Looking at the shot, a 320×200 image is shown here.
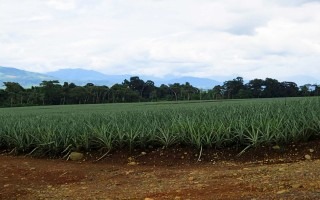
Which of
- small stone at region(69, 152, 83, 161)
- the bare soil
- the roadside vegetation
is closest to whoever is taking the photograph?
the bare soil

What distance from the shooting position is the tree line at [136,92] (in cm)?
4291

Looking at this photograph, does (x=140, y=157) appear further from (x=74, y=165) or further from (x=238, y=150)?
(x=238, y=150)

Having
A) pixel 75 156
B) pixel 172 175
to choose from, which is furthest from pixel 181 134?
pixel 75 156

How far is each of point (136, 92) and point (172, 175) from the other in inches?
1798

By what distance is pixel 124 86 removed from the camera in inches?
2024

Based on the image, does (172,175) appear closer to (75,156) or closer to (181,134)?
(181,134)

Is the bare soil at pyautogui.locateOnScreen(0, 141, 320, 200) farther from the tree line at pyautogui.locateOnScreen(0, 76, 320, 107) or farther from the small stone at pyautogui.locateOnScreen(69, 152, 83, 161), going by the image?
the tree line at pyautogui.locateOnScreen(0, 76, 320, 107)

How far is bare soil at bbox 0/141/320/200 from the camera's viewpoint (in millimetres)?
3482

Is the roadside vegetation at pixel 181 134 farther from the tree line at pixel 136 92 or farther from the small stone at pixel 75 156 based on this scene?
the tree line at pixel 136 92

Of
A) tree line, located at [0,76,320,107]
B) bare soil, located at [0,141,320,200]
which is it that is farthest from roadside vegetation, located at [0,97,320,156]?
tree line, located at [0,76,320,107]

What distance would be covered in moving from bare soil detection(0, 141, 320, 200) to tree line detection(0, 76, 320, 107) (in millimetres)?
37227

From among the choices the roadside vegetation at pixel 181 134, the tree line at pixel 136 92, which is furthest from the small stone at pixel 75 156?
the tree line at pixel 136 92

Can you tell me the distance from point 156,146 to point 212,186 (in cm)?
240

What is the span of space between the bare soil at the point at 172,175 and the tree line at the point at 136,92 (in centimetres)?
3723
